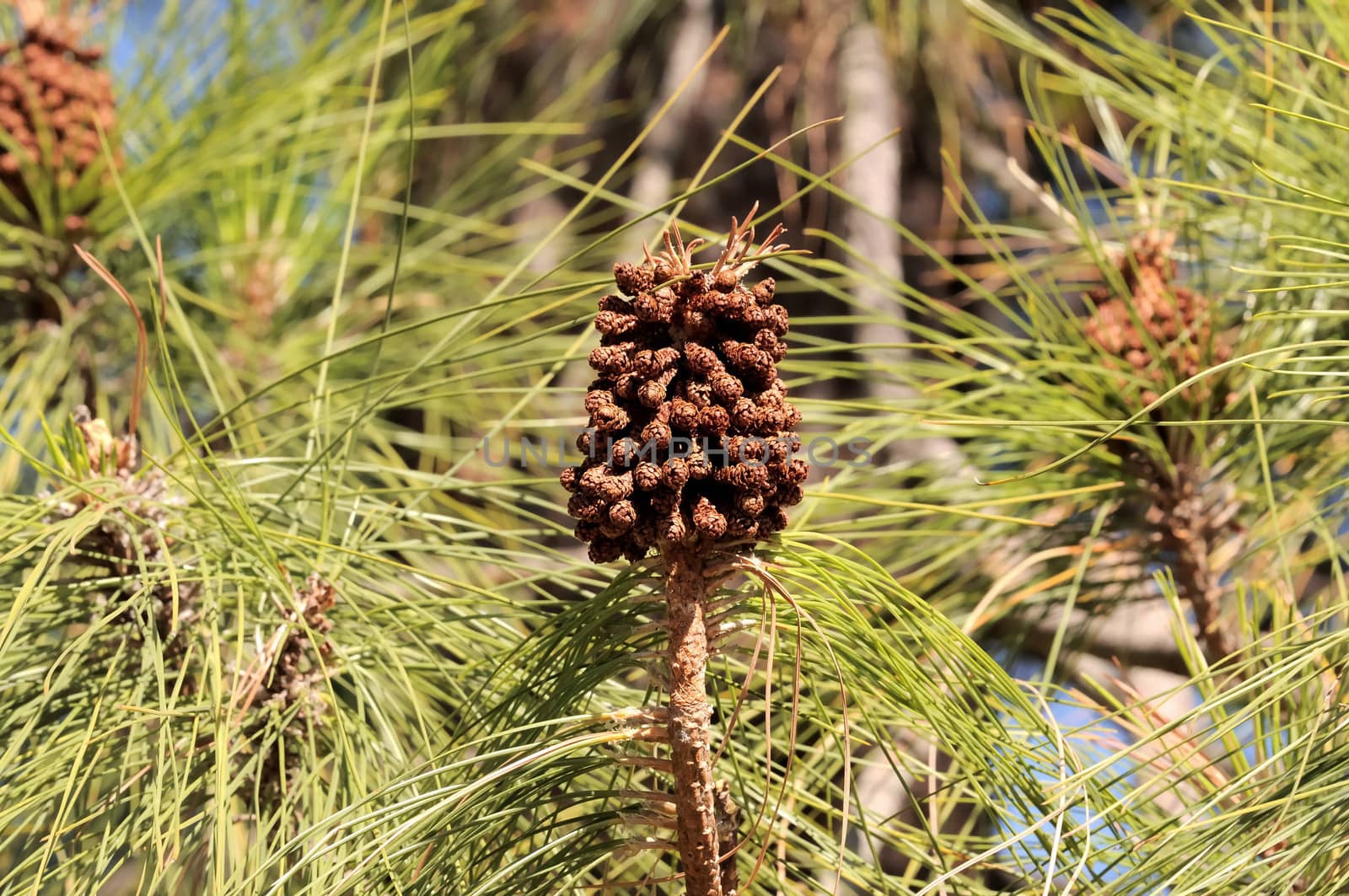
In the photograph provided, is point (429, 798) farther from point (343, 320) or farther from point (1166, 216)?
point (343, 320)

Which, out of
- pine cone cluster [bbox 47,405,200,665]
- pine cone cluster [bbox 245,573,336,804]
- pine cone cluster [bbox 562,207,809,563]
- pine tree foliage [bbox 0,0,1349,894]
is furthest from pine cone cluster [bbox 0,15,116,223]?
pine cone cluster [bbox 562,207,809,563]

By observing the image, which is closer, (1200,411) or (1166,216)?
(1200,411)

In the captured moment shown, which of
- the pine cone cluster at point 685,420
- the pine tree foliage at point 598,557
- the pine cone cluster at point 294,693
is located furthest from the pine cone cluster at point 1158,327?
the pine cone cluster at point 294,693

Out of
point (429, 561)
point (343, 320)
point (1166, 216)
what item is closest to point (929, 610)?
point (1166, 216)

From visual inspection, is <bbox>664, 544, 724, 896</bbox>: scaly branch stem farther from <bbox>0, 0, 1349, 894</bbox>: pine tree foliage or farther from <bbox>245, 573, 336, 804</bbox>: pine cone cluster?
<bbox>245, 573, 336, 804</bbox>: pine cone cluster

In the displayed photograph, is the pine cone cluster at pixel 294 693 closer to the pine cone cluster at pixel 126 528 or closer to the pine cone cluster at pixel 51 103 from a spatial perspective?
the pine cone cluster at pixel 126 528

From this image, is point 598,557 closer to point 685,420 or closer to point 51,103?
point 685,420

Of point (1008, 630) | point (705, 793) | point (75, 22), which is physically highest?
point (75, 22)
